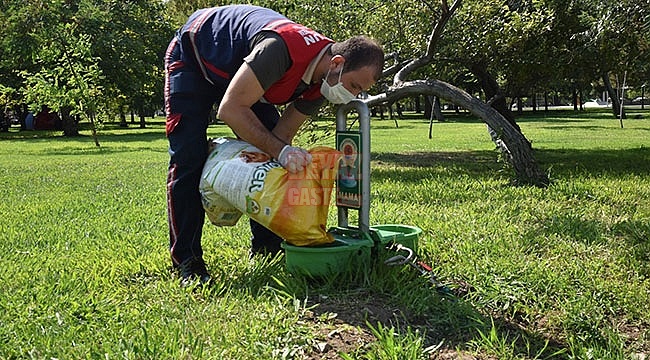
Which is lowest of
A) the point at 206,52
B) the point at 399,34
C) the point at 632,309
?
the point at 632,309

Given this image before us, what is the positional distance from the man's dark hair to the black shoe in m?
1.19

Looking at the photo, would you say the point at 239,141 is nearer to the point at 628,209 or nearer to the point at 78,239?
the point at 78,239

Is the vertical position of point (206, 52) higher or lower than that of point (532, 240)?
higher

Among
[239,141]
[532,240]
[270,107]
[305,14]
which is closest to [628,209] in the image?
[532,240]

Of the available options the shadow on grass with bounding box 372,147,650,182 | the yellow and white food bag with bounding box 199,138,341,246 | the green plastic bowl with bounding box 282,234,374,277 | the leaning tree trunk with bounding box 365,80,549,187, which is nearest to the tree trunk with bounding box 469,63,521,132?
the shadow on grass with bounding box 372,147,650,182

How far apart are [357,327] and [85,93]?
15.3 meters

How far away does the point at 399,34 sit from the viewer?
8797 millimetres

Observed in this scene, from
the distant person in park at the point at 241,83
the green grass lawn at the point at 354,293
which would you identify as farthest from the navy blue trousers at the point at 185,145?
the green grass lawn at the point at 354,293

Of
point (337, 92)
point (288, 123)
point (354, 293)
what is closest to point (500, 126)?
point (288, 123)

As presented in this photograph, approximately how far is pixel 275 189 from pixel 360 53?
2.23 feet

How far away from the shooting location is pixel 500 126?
6.45 metres

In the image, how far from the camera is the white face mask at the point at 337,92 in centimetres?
280

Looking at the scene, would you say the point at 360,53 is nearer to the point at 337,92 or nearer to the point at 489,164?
the point at 337,92

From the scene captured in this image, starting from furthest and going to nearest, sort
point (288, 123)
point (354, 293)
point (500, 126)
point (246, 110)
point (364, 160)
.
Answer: point (500, 126)
point (288, 123)
point (364, 160)
point (354, 293)
point (246, 110)
